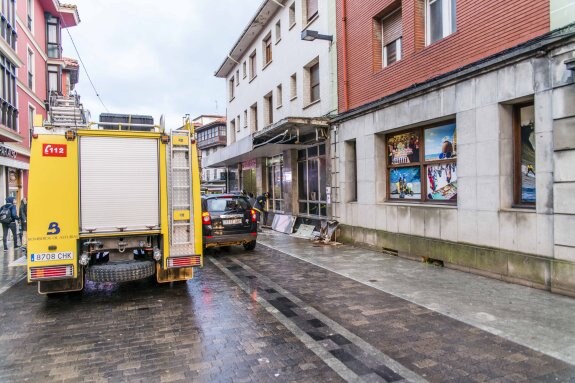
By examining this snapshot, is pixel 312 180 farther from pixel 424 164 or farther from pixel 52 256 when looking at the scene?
pixel 52 256

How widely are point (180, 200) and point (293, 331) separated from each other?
113 inches

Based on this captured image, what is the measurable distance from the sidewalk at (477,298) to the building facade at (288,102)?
5173 millimetres

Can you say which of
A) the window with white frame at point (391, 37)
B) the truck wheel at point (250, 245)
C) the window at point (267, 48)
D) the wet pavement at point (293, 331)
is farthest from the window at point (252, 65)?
the wet pavement at point (293, 331)

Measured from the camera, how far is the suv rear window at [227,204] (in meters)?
11.0

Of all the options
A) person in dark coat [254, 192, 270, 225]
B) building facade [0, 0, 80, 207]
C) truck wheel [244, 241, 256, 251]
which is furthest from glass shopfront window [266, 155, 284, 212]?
building facade [0, 0, 80, 207]

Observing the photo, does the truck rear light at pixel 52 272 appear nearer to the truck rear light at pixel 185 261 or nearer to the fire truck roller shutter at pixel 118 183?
the fire truck roller shutter at pixel 118 183

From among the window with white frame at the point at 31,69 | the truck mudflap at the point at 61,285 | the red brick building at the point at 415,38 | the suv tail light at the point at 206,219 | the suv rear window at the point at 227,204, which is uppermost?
the window with white frame at the point at 31,69

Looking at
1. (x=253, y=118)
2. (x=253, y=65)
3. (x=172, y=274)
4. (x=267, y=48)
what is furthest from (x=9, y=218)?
(x=253, y=65)

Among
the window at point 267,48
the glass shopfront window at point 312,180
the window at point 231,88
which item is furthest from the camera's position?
the window at point 231,88

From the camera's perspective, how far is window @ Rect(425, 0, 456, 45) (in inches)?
352

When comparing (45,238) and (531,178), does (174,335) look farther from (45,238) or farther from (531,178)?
(531,178)

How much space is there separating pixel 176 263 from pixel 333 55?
9483mm

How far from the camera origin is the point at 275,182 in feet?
65.0

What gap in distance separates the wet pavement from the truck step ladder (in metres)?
0.86
